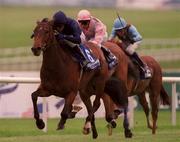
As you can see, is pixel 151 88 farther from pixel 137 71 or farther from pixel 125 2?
pixel 125 2

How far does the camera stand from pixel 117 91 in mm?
13297

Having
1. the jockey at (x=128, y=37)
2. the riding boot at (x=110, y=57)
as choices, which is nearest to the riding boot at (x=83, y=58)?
the riding boot at (x=110, y=57)

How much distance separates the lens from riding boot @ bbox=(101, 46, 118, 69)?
43.3ft

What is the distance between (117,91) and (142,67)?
1.70m

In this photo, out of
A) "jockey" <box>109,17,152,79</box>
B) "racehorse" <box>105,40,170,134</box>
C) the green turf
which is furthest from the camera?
the green turf

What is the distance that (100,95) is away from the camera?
13.1m

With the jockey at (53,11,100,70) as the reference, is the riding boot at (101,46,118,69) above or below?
below

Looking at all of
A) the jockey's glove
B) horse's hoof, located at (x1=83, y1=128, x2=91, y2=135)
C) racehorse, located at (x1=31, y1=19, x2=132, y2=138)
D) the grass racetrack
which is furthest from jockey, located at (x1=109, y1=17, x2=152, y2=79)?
the jockey's glove

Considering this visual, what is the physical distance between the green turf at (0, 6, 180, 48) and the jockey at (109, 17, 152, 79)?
80.2 feet

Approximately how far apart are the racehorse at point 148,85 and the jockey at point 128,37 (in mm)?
166

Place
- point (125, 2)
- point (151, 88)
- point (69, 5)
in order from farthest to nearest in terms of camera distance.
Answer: point (125, 2), point (69, 5), point (151, 88)

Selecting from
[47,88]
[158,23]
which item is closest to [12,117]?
[47,88]

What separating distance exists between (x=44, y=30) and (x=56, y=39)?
56 cm

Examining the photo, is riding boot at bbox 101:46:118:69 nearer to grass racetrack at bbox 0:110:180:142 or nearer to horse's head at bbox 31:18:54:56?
grass racetrack at bbox 0:110:180:142
